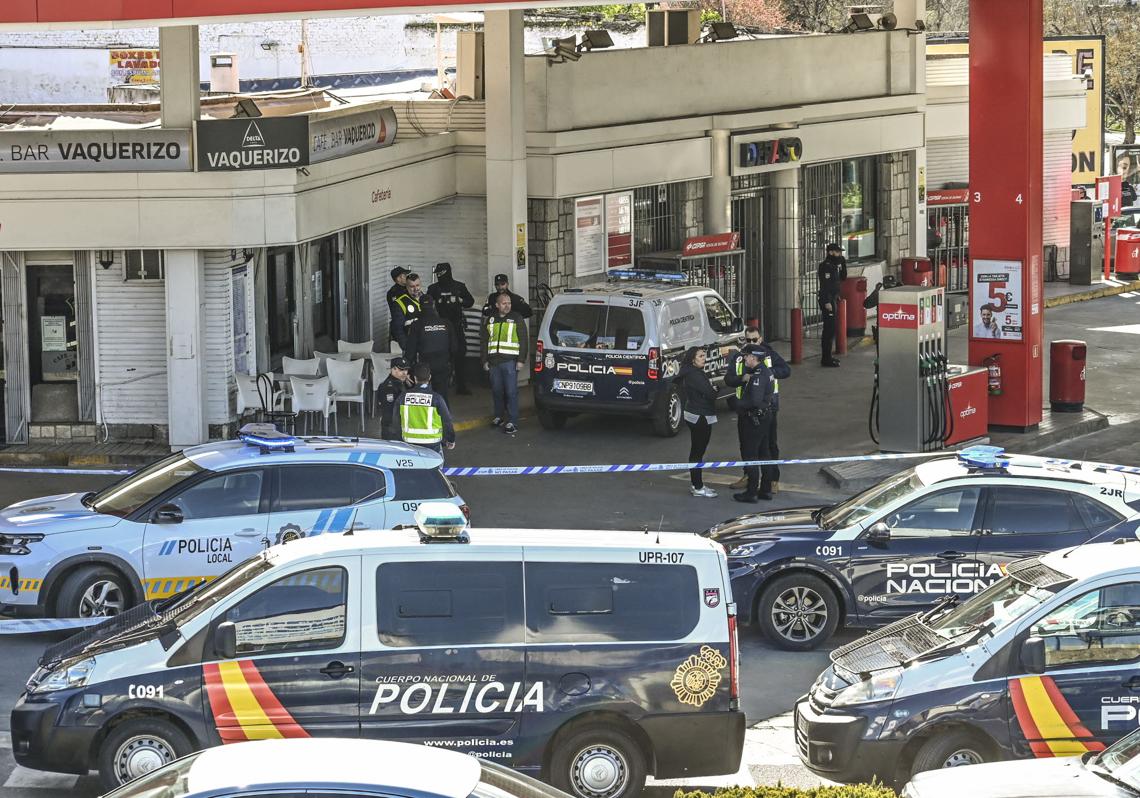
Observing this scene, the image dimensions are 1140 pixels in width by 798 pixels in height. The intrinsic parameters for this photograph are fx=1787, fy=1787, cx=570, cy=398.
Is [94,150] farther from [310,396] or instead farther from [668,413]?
[668,413]

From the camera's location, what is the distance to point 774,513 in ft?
49.2

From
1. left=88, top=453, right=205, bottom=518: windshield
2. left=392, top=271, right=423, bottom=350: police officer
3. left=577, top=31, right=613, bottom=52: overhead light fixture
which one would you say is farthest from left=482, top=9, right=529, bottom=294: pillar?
left=88, top=453, right=205, bottom=518: windshield

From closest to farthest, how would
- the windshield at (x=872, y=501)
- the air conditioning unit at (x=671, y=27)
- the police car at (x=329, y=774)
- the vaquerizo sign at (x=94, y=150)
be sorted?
1. the police car at (x=329, y=774)
2. the windshield at (x=872, y=501)
3. the vaquerizo sign at (x=94, y=150)
4. the air conditioning unit at (x=671, y=27)

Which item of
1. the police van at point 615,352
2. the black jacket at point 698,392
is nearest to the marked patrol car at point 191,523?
the black jacket at point 698,392

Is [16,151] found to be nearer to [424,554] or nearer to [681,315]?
[681,315]

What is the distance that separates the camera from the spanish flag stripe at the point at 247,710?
10.4 m

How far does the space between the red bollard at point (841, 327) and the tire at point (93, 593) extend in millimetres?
16145

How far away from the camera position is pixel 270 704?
10422 millimetres

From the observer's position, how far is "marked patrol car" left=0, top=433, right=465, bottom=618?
14.2 meters

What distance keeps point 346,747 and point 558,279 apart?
19.3m

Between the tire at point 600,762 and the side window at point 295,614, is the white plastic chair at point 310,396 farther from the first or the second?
the tire at point 600,762

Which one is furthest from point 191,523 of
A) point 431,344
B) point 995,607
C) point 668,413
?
point 668,413

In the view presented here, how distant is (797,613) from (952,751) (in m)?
3.64

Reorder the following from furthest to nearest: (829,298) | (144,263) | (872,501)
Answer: (829,298) < (144,263) < (872,501)
